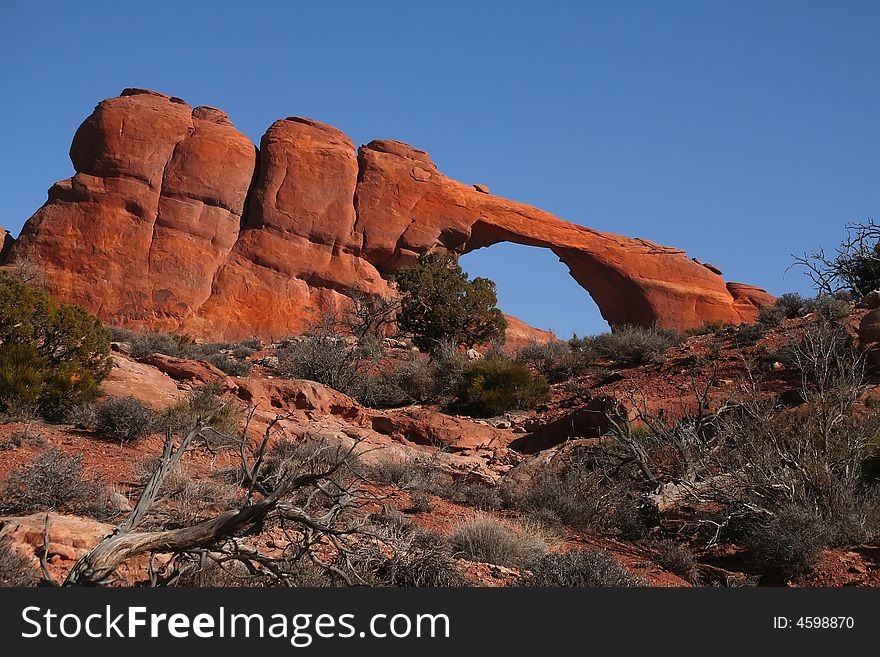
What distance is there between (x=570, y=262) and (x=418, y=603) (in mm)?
33977

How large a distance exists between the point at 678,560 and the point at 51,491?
5.09 metres

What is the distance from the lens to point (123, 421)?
9945 mm

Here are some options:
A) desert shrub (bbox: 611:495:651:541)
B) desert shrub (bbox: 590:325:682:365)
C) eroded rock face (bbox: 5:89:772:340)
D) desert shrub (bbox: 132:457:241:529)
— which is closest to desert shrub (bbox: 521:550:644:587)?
desert shrub (bbox: 611:495:651:541)

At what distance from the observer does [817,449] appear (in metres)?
8.57

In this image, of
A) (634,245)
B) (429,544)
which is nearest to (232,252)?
(634,245)

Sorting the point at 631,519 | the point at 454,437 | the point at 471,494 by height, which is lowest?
the point at 631,519

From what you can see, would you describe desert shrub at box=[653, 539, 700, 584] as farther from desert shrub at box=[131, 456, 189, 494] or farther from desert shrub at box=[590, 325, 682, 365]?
desert shrub at box=[590, 325, 682, 365]

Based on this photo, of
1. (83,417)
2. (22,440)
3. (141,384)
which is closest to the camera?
(22,440)

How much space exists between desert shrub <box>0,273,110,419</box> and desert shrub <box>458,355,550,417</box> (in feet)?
22.2

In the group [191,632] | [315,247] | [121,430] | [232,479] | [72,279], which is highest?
[315,247]

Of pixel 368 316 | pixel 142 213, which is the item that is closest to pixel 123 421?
pixel 368 316

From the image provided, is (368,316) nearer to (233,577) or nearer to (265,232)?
(265,232)

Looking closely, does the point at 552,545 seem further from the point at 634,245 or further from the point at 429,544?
the point at 634,245

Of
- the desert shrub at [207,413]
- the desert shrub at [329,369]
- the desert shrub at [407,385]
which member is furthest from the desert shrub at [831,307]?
the desert shrub at [207,413]
